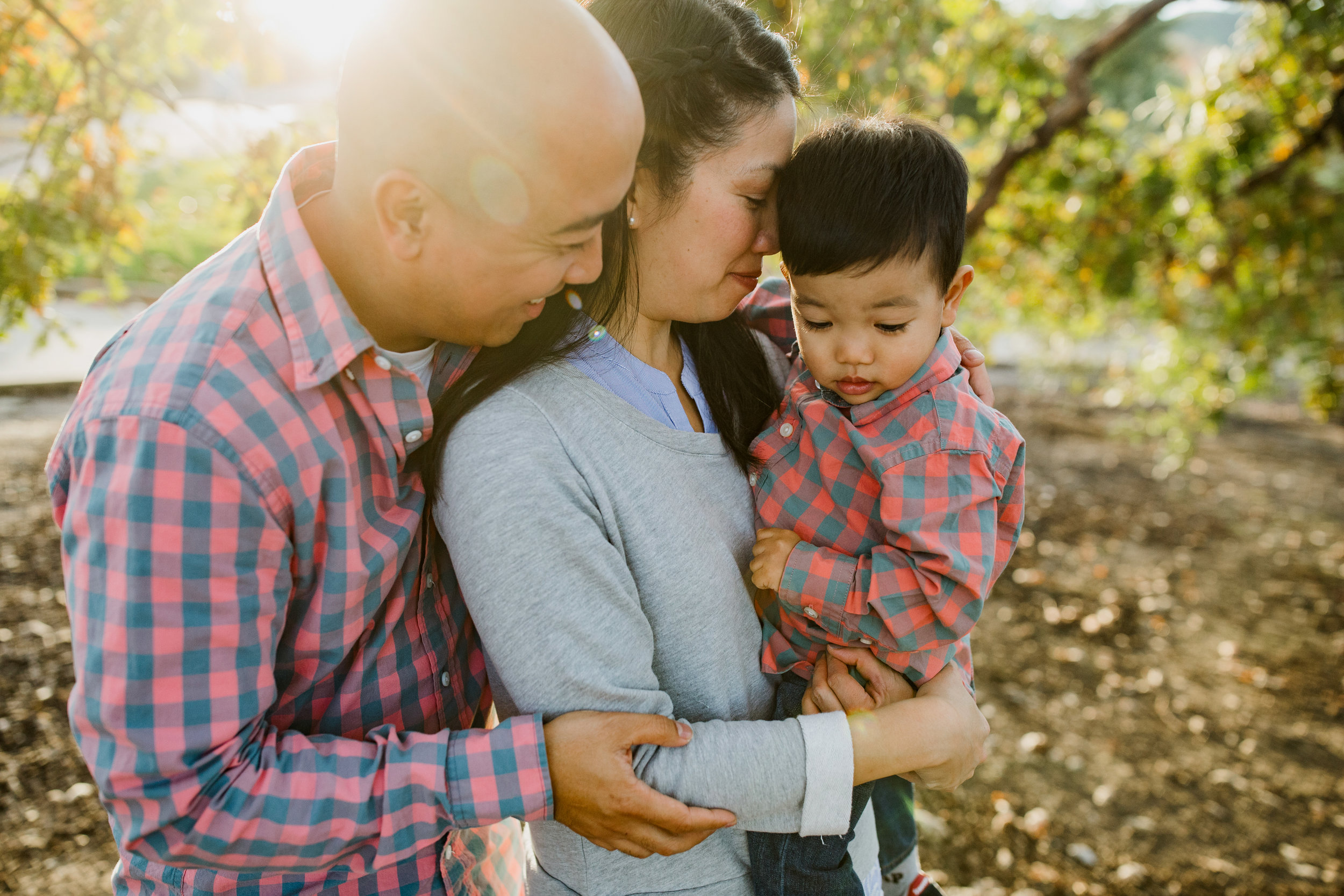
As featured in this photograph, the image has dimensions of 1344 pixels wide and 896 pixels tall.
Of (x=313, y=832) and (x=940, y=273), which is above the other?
(x=940, y=273)

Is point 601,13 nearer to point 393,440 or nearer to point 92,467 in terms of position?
point 393,440

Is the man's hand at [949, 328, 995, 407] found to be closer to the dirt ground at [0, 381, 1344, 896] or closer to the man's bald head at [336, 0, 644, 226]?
the man's bald head at [336, 0, 644, 226]

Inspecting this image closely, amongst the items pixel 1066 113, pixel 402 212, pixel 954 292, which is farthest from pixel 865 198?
pixel 1066 113

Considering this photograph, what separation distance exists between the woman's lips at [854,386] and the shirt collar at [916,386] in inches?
1.3

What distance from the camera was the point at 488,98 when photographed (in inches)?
42.1

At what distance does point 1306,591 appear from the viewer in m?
5.62

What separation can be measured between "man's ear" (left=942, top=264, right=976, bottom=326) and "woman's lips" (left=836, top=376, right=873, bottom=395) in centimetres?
21

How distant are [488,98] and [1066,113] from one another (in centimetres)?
373

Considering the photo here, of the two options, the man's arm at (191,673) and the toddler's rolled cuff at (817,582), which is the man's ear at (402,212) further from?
the toddler's rolled cuff at (817,582)

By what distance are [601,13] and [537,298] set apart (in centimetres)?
56

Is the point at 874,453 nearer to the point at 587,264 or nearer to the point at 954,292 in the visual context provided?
the point at 954,292

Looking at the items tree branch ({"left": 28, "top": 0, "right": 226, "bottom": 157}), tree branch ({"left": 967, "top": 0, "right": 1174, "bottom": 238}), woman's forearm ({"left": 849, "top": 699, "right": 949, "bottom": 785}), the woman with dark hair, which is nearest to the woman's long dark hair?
the woman with dark hair

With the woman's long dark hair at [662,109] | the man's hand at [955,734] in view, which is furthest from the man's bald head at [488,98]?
the man's hand at [955,734]

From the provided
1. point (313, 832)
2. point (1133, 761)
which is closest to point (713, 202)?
point (313, 832)
